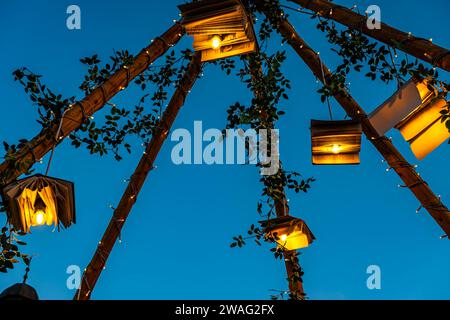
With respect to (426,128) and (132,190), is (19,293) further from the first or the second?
(426,128)

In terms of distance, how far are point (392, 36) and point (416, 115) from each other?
2.02 feet

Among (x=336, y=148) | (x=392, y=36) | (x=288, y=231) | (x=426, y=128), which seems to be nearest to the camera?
(x=426, y=128)

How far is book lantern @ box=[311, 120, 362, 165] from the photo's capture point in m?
3.48

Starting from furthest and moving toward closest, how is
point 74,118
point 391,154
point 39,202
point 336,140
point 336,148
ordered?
1. point 391,154
2. point 336,148
3. point 336,140
4. point 74,118
5. point 39,202

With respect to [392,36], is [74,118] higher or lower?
lower

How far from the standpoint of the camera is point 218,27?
10.8ft

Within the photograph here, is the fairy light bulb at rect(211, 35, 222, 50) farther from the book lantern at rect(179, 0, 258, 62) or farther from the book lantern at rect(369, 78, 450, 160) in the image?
the book lantern at rect(369, 78, 450, 160)

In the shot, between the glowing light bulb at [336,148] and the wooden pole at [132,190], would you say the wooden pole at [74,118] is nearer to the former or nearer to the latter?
the wooden pole at [132,190]

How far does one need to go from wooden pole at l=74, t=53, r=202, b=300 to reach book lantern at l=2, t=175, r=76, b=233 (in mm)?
1414

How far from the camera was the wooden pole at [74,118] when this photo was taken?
276 centimetres

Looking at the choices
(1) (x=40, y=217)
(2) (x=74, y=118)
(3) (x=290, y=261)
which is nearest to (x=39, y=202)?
(1) (x=40, y=217)
